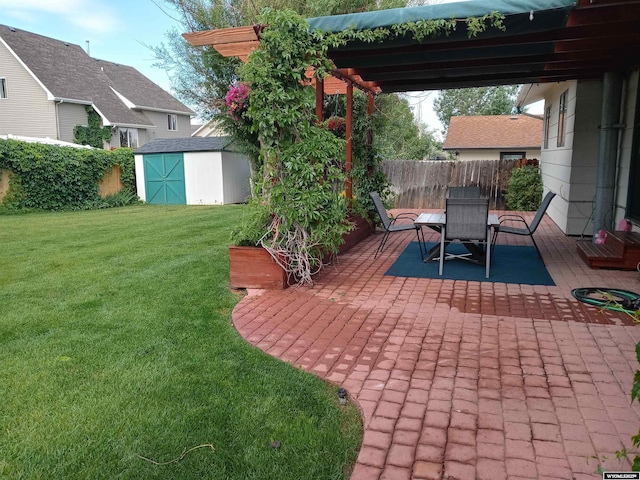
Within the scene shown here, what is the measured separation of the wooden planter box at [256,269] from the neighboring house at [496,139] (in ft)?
52.8

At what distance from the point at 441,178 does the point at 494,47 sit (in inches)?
298

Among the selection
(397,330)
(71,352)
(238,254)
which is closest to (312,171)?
(238,254)

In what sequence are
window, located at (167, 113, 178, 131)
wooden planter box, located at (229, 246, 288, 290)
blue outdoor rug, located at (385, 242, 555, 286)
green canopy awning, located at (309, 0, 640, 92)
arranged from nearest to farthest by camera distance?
green canopy awning, located at (309, 0, 640, 92) < wooden planter box, located at (229, 246, 288, 290) < blue outdoor rug, located at (385, 242, 555, 286) < window, located at (167, 113, 178, 131)

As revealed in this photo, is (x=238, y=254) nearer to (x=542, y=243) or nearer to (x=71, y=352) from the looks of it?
(x=71, y=352)

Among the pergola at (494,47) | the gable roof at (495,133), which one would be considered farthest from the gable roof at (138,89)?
the pergola at (494,47)

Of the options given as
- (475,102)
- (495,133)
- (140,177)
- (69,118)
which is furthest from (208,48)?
(475,102)

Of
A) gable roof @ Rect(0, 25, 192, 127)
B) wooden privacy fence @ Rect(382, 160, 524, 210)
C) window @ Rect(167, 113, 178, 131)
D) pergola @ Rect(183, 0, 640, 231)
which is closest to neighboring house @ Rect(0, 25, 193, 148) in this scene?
gable roof @ Rect(0, 25, 192, 127)

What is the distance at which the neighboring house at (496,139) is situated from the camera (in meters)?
18.6

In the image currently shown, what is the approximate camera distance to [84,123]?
20.4m

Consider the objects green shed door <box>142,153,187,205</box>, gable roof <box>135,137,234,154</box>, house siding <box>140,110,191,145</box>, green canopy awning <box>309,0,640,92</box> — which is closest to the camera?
green canopy awning <box>309,0,640,92</box>

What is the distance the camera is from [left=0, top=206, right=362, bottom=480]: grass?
2037mm

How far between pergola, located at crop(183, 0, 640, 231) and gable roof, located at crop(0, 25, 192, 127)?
1667 cm

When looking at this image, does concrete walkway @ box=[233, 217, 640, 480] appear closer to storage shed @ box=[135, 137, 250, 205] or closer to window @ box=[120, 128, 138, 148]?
storage shed @ box=[135, 137, 250, 205]

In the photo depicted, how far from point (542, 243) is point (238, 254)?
15.5 feet
